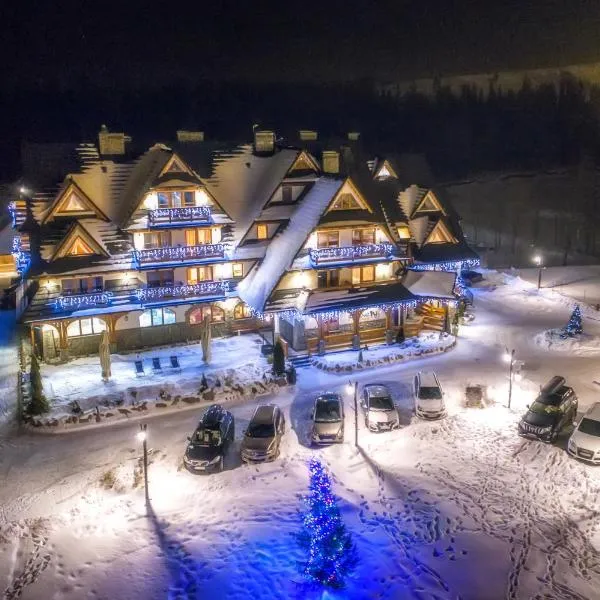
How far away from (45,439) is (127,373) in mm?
7072

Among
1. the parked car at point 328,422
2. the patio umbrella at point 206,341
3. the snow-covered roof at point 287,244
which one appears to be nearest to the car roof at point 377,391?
the parked car at point 328,422

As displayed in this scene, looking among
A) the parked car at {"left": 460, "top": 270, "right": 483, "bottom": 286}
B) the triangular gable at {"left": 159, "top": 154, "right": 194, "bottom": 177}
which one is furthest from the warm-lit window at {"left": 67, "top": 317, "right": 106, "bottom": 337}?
the parked car at {"left": 460, "top": 270, "right": 483, "bottom": 286}

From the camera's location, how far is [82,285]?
35438mm

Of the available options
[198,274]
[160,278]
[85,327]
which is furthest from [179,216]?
[85,327]

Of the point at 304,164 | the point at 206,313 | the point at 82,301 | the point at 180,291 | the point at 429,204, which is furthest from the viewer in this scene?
the point at 429,204

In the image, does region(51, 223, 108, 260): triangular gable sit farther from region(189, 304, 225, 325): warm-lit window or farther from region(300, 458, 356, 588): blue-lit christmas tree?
region(300, 458, 356, 588): blue-lit christmas tree

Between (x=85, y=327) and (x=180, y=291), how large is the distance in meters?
6.23

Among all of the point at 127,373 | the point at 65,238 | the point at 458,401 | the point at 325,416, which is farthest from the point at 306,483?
the point at 65,238

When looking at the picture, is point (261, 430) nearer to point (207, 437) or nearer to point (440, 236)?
point (207, 437)

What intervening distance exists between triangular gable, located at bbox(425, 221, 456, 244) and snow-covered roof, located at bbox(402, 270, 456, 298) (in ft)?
13.1

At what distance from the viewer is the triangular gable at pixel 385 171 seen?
151 feet

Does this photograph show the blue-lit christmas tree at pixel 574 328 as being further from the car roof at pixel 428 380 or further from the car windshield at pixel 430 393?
the car windshield at pixel 430 393

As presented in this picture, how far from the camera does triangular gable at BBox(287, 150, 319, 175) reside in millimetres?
40188

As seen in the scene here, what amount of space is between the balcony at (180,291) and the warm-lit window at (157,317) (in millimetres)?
1446
